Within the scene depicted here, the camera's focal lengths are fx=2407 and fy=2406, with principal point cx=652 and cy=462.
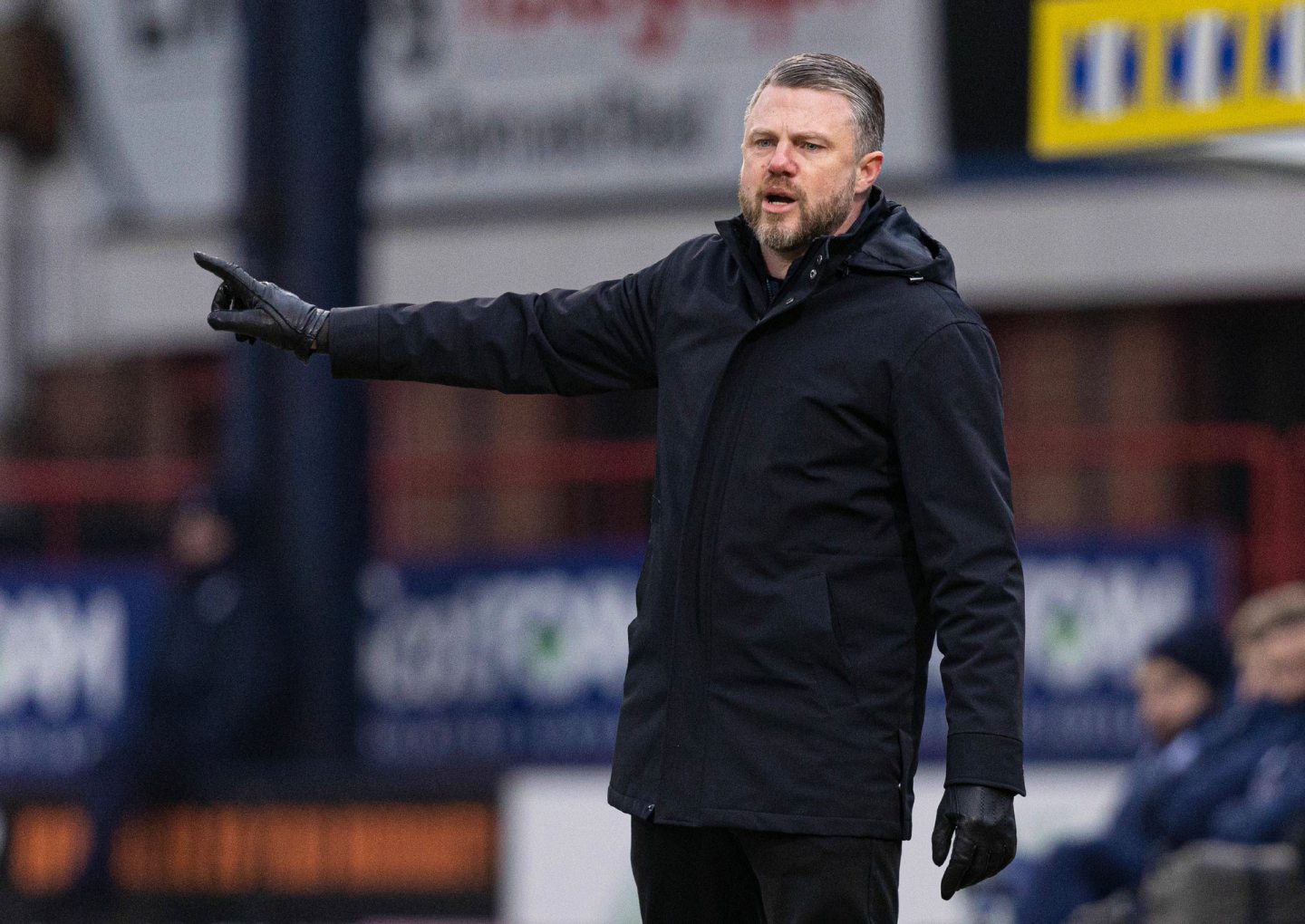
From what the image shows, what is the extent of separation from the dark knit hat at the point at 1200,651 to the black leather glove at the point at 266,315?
15.5 ft

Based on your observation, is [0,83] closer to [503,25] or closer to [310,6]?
[503,25]

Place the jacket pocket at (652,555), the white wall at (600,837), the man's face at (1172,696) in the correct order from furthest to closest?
the white wall at (600,837) → the man's face at (1172,696) → the jacket pocket at (652,555)

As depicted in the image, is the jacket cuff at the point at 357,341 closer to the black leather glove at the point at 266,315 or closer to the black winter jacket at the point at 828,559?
the black leather glove at the point at 266,315

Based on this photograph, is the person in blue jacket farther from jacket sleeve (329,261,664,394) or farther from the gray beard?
the gray beard

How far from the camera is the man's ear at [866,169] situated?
3.64m

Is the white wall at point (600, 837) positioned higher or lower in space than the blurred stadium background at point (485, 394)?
lower

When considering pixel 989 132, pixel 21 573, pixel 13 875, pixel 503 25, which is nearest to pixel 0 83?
pixel 503 25

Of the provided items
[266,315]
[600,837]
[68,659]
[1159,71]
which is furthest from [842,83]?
[68,659]

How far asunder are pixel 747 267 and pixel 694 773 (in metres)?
0.78

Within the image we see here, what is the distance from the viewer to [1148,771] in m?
7.86

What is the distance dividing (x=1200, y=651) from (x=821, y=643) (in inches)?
186

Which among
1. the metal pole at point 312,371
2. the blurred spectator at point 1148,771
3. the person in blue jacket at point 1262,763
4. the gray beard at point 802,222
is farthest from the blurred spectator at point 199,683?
the gray beard at point 802,222

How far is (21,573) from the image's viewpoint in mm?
11039

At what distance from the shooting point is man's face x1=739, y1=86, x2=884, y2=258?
11.7ft
